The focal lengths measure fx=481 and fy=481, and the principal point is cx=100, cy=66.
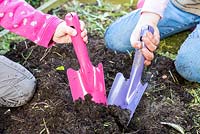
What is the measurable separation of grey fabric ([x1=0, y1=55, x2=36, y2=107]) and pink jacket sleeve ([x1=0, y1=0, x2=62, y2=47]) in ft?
0.76

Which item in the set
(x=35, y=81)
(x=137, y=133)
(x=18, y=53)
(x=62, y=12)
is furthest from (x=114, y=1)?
(x=137, y=133)

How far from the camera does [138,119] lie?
166cm

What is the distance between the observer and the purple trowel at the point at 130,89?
1615mm

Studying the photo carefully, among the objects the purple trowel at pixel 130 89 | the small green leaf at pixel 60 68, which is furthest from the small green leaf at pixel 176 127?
the small green leaf at pixel 60 68

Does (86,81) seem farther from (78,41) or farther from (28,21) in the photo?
(28,21)

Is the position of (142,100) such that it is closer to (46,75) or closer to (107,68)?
(107,68)

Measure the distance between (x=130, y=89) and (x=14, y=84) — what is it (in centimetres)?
43

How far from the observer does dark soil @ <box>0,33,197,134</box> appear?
5.21 feet

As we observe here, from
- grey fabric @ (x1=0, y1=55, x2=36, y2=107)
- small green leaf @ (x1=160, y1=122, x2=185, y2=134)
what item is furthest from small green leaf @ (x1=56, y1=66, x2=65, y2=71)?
small green leaf @ (x1=160, y1=122, x2=185, y2=134)

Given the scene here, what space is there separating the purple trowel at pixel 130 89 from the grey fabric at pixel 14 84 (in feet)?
1.00

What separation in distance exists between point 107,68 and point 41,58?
0.93 feet

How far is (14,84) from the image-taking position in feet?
5.78

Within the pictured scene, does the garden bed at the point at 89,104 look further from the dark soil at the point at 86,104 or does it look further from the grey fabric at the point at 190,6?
the grey fabric at the point at 190,6

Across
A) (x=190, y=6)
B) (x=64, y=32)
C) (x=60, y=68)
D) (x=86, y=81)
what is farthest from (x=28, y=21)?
(x=190, y=6)
